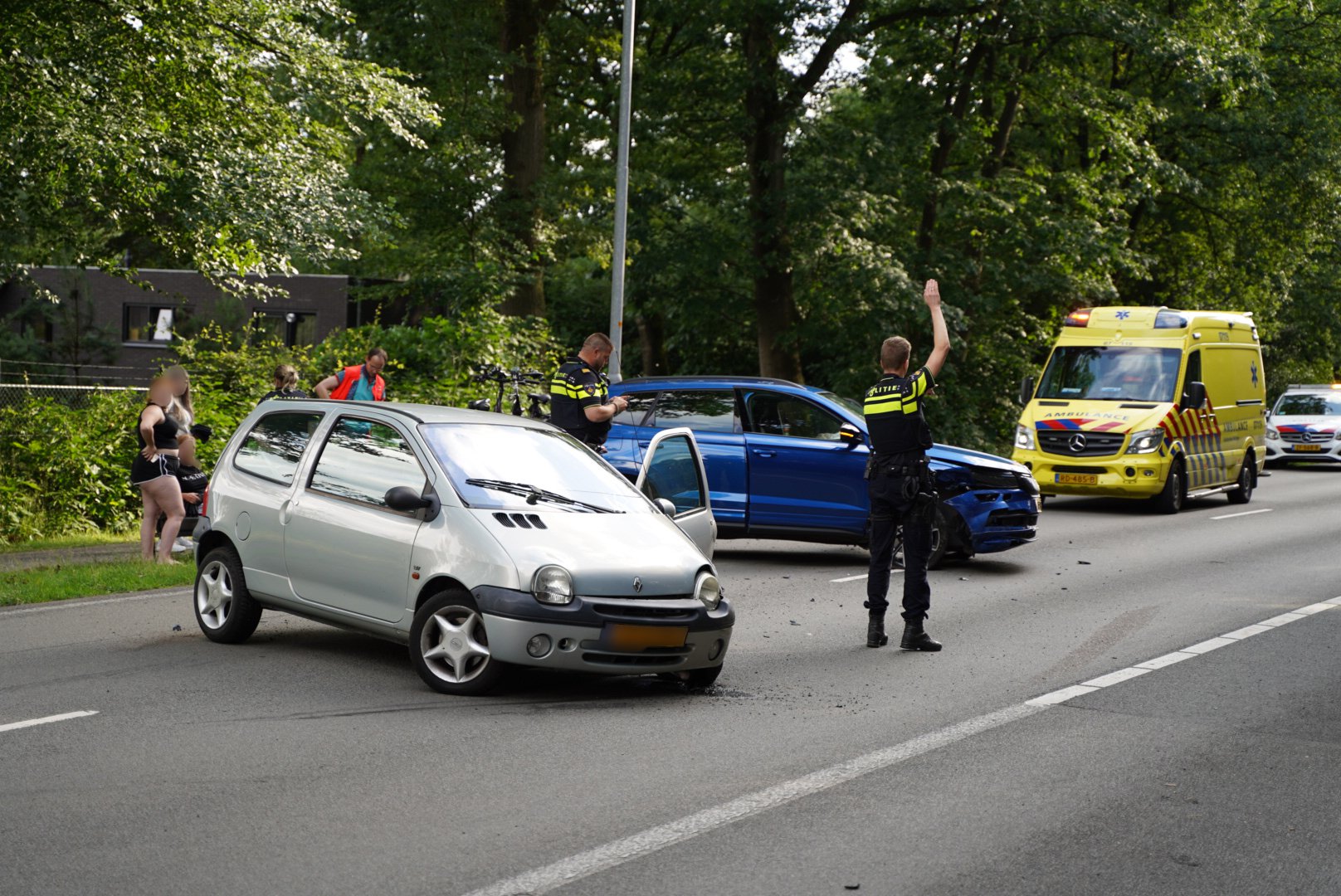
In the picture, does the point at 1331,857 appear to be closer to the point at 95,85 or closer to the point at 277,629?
the point at 277,629

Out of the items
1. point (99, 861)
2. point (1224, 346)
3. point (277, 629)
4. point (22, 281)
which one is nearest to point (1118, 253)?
point (1224, 346)

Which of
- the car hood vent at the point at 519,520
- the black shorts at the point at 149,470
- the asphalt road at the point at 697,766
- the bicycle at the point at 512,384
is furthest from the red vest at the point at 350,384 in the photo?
the car hood vent at the point at 519,520

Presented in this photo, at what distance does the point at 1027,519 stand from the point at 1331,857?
8056 mm

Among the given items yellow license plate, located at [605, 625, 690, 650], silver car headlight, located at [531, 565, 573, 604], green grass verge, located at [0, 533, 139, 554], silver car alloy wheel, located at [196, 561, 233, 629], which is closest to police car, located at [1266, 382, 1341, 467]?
green grass verge, located at [0, 533, 139, 554]

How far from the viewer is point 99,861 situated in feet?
15.2

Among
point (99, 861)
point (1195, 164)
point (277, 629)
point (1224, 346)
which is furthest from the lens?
point (1195, 164)

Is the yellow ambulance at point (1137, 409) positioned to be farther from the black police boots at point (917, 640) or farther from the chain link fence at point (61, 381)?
the chain link fence at point (61, 381)

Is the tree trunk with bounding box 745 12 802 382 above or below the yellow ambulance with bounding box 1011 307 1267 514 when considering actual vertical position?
above

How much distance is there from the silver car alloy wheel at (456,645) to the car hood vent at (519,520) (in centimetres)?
49

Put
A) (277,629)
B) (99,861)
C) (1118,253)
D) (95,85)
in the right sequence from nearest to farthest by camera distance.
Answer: (99,861), (277,629), (95,85), (1118,253)

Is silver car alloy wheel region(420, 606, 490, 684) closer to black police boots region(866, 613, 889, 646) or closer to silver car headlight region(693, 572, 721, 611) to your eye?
silver car headlight region(693, 572, 721, 611)

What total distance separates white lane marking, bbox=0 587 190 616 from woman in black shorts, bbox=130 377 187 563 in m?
1.51

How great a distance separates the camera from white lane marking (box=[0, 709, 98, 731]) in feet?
21.4

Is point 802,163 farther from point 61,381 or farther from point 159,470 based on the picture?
point 61,381
